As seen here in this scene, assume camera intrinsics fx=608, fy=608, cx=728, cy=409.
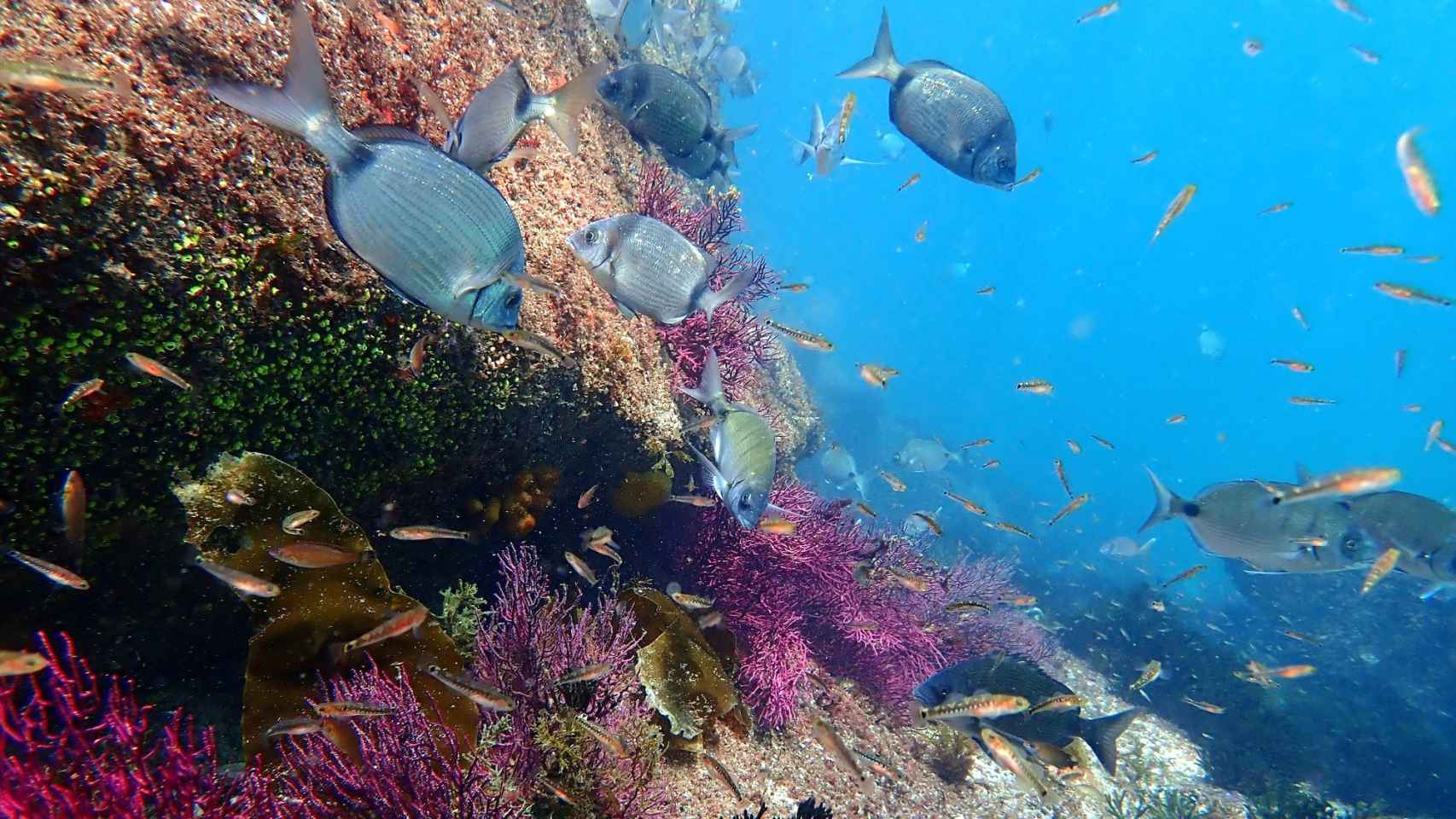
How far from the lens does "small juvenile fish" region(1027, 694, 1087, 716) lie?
366cm

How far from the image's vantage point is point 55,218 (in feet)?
6.42

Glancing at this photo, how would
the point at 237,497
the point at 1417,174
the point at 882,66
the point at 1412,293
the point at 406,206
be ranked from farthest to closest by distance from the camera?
1. the point at 1412,293
2. the point at 1417,174
3. the point at 882,66
4. the point at 237,497
5. the point at 406,206

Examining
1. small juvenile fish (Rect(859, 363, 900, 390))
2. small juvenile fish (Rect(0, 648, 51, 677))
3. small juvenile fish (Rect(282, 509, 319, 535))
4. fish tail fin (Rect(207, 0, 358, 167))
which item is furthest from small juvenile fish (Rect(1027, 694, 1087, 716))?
small juvenile fish (Rect(0, 648, 51, 677))

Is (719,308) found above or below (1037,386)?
above

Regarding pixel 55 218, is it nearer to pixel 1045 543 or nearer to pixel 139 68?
pixel 139 68

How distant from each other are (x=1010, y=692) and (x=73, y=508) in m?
4.55

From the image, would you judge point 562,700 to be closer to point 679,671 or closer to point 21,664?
point 679,671

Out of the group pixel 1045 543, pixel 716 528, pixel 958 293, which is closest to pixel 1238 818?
pixel 716 528

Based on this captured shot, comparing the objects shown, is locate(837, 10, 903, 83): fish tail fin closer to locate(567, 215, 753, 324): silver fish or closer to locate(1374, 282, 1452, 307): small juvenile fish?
locate(567, 215, 753, 324): silver fish

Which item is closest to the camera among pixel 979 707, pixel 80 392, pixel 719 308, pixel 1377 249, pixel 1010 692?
pixel 80 392

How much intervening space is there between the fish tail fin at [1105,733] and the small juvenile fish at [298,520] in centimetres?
509

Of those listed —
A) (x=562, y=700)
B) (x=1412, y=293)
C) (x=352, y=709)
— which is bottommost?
(x=562, y=700)

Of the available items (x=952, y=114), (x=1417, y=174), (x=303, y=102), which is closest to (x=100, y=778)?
(x=303, y=102)

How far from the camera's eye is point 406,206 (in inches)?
74.1
